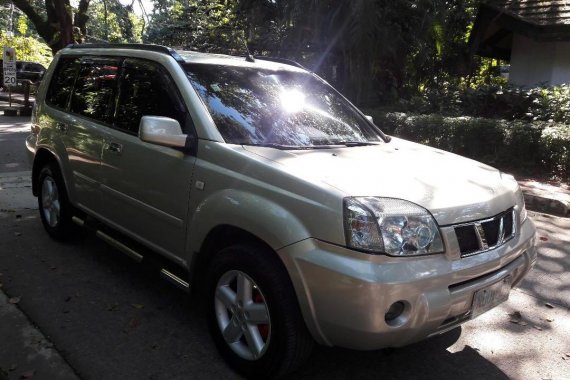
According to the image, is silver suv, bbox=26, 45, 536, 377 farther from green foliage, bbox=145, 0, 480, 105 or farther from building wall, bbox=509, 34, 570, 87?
building wall, bbox=509, 34, 570, 87

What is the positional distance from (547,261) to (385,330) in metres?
3.49

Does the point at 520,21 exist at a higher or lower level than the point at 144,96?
higher

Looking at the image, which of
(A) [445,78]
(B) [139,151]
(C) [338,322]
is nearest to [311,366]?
(C) [338,322]

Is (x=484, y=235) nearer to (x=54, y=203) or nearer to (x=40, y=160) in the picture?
(x=54, y=203)

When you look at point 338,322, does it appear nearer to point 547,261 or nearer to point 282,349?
point 282,349

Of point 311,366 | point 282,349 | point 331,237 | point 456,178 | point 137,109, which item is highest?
point 137,109

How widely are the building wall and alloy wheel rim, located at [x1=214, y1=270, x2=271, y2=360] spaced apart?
1149 centimetres

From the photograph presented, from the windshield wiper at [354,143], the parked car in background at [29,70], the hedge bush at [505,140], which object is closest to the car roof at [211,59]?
the windshield wiper at [354,143]

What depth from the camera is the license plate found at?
9.08ft

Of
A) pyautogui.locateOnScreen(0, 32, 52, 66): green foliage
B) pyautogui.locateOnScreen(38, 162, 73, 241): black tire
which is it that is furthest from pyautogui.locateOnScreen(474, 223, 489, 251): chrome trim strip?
pyautogui.locateOnScreen(0, 32, 52, 66): green foliage

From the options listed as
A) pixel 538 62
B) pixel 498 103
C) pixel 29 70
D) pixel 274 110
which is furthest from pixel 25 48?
pixel 274 110

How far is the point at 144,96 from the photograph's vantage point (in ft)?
12.8

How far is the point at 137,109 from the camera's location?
3.96 meters

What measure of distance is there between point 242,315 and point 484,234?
1390mm
